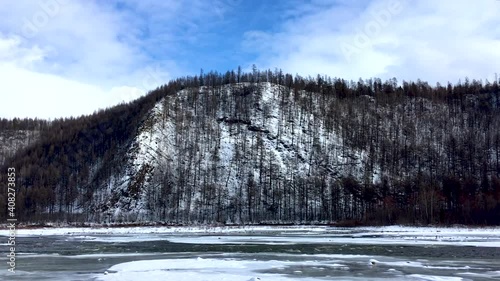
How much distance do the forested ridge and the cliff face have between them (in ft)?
1.17

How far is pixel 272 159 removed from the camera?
12694 cm

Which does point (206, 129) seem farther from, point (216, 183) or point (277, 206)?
point (277, 206)

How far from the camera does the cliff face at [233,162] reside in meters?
113

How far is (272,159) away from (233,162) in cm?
1063

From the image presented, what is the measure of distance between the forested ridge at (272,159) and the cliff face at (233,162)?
0.36 m

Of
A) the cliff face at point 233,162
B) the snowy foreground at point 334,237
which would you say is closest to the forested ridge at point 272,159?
the cliff face at point 233,162

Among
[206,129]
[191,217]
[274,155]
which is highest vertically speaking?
[206,129]

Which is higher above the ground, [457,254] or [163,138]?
[163,138]

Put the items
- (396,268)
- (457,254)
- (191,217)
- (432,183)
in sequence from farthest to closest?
(432,183) → (191,217) → (457,254) → (396,268)

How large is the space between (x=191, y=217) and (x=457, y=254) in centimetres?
8373

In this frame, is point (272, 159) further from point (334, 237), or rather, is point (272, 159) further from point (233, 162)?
point (334, 237)

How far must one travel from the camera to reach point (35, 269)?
24.2 m

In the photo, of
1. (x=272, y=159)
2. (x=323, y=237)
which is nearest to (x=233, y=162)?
(x=272, y=159)

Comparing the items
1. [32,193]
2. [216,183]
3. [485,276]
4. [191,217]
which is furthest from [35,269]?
[32,193]
